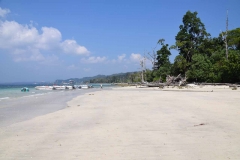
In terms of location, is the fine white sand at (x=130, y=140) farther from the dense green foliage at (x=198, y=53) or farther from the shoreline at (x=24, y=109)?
the dense green foliage at (x=198, y=53)

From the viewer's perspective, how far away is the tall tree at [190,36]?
52750 mm

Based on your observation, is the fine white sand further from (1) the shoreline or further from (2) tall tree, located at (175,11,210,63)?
(2) tall tree, located at (175,11,210,63)

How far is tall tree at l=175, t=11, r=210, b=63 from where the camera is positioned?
173 ft

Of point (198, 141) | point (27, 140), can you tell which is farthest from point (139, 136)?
point (27, 140)

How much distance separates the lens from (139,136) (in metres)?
5.92

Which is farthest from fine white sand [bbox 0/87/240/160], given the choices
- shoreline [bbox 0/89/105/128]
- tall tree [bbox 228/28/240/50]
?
tall tree [bbox 228/28/240/50]

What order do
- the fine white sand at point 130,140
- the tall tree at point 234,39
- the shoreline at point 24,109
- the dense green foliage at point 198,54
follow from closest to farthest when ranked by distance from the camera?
1. the fine white sand at point 130,140
2. the shoreline at point 24,109
3. the dense green foliage at point 198,54
4. the tall tree at point 234,39

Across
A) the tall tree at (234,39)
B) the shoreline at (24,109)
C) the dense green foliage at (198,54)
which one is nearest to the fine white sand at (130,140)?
the shoreline at (24,109)

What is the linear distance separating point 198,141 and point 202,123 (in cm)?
219

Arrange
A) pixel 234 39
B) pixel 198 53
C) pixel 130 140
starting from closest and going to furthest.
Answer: pixel 130 140
pixel 234 39
pixel 198 53

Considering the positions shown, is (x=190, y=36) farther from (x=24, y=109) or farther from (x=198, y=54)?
(x=24, y=109)

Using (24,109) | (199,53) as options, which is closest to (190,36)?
(199,53)

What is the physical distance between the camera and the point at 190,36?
180 feet

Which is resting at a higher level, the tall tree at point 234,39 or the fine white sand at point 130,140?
the tall tree at point 234,39
